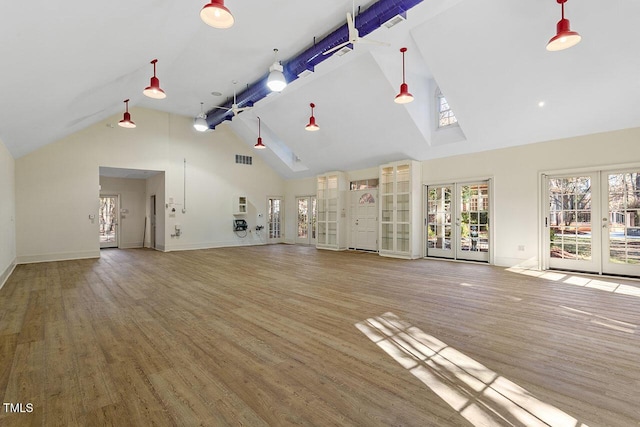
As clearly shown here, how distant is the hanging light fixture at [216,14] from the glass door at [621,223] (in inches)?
258

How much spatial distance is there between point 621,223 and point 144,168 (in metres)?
11.1

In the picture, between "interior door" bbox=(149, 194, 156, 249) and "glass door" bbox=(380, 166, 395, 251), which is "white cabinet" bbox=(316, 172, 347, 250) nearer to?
"glass door" bbox=(380, 166, 395, 251)

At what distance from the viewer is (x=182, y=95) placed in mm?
7707

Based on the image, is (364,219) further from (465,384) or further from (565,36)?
(465,384)

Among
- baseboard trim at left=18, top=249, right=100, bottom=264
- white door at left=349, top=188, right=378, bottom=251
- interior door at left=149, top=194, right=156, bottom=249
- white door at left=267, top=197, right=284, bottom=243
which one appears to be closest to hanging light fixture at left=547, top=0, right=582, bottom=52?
white door at left=349, top=188, right=378, bottom=251

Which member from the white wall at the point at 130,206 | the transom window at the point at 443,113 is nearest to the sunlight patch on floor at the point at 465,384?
the transom window at the point at 443,113

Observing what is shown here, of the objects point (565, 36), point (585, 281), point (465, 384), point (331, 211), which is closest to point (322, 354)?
point (465, 384)

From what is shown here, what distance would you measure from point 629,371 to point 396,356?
162 cm

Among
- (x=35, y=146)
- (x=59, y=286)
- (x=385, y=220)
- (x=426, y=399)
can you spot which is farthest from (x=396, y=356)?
(x=35, y=146)

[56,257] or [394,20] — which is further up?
[394,20]

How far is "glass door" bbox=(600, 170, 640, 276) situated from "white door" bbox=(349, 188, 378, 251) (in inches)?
199

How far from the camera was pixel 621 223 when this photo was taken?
5199 mm

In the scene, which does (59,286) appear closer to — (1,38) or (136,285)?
(136,285)

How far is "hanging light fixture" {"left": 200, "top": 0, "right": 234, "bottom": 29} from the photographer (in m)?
2.47
